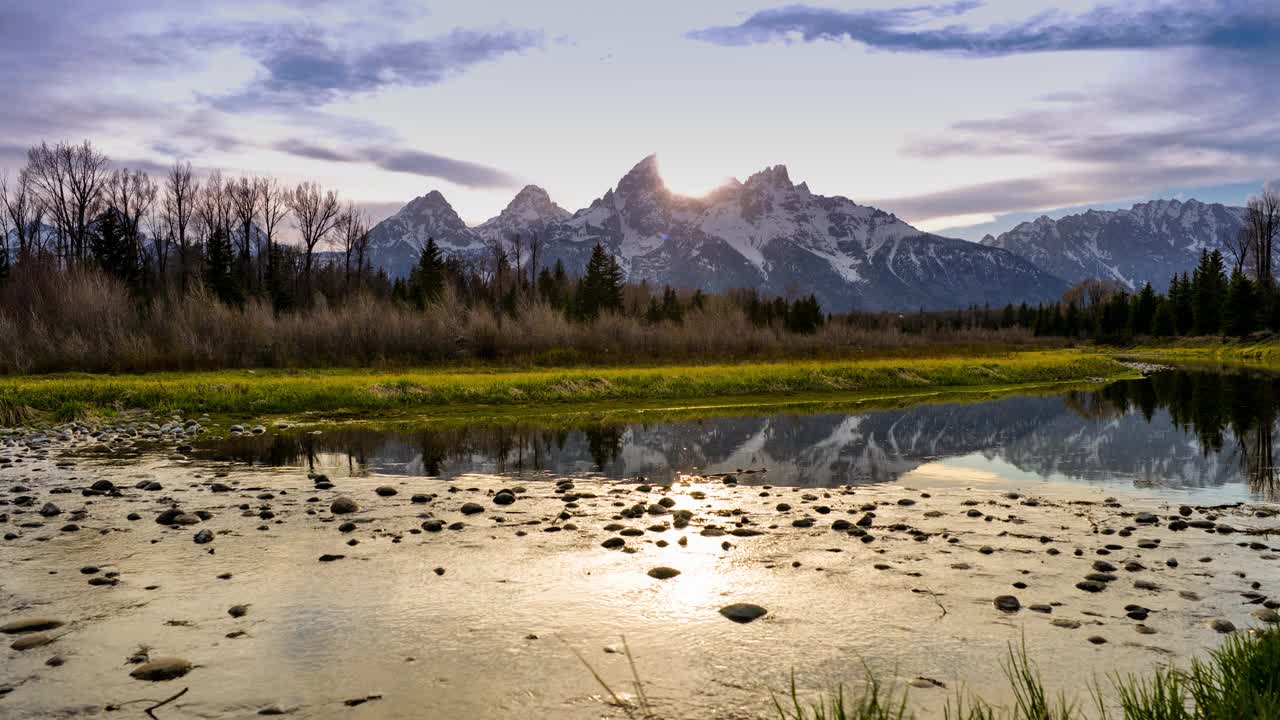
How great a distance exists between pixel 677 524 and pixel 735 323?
162 ft

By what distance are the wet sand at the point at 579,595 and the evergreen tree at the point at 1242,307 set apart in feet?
295

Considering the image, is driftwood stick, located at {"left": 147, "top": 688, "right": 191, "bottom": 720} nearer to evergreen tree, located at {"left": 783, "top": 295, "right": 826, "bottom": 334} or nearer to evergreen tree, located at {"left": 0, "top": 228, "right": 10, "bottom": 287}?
evergreen tree, located at {"left": 0, "top": 228, "right": 10, "bottom": 287}

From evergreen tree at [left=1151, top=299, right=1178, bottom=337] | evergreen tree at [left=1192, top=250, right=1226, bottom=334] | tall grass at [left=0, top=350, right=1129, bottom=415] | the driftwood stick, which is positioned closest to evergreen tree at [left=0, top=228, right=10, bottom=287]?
tall grass at [left=0, top=350, right=1129, bottom=415]

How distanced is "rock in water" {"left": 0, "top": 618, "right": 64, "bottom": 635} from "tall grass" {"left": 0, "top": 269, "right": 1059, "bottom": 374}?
1331 inches

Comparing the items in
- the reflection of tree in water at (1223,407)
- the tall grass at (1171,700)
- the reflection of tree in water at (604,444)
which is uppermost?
the tall grass at (1171,700)

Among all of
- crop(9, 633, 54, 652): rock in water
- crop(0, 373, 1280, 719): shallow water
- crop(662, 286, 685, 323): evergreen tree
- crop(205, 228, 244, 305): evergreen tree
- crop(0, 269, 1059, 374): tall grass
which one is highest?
crop(205, 228, 244, 305): evergreen tree

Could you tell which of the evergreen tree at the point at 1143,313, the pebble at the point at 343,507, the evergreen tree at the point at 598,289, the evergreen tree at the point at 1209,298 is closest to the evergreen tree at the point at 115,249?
the evergreen tree at the point at 598,289

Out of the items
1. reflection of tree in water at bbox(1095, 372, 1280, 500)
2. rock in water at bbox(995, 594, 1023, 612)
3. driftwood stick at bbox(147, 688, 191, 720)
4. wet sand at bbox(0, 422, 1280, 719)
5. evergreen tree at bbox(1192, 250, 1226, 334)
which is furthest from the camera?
evergreen tree at bbox(1192, 250, 1226, 334)

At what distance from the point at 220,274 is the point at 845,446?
7163cm

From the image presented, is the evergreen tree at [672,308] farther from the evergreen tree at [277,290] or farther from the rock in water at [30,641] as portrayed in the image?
the rock in water at [30,641]

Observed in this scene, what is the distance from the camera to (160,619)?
7.25 metres

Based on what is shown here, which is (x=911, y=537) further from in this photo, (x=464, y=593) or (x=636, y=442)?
(x=636, y=442)

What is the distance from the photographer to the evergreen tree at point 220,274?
73625mm

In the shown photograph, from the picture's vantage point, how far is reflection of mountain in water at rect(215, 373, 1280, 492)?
55.4 ft
